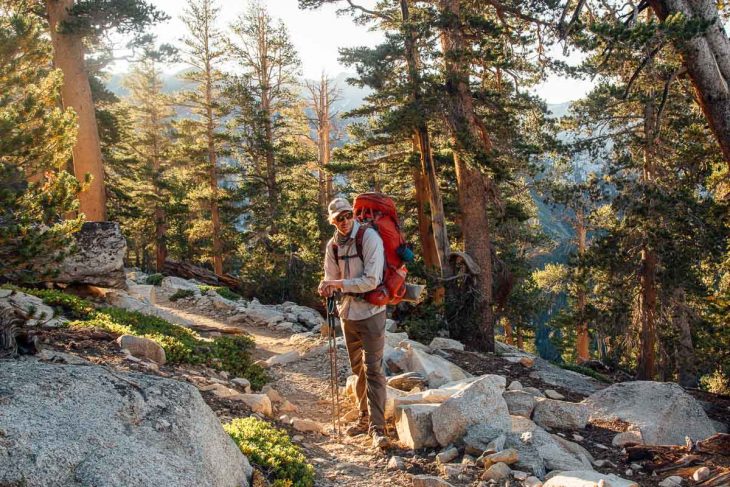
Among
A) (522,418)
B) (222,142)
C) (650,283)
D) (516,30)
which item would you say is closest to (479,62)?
(516,30)

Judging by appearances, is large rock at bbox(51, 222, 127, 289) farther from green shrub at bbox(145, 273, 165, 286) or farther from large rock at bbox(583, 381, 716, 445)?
large rock at bbox(583, 381, 716, 445)

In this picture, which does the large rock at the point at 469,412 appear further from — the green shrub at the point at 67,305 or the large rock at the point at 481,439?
the green shrub at the point at 67,305

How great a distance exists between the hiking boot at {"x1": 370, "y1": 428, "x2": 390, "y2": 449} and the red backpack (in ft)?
4.23

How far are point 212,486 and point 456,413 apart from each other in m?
2.54

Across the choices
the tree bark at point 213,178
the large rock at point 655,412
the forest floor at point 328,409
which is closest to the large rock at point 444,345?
the forest floor at point 328,409

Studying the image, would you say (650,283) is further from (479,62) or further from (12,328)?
(12,328)

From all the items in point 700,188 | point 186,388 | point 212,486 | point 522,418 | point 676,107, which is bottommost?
point 522,418

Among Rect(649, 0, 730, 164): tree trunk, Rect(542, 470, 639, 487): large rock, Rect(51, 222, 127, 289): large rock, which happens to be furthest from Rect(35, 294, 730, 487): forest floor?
Rect(649, 0, 730, 164): tree trunk

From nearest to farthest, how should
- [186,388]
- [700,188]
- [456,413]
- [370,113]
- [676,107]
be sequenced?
[186,388] < [456,413] < [676,107] < [700,188] < [370,113]

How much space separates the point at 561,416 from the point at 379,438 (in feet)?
8.25

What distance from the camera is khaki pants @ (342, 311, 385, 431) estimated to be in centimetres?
505

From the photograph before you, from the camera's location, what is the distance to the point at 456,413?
4.94 meters

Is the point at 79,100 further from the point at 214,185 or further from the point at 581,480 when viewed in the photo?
the point at 581,480

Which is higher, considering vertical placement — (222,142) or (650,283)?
(222,142)
